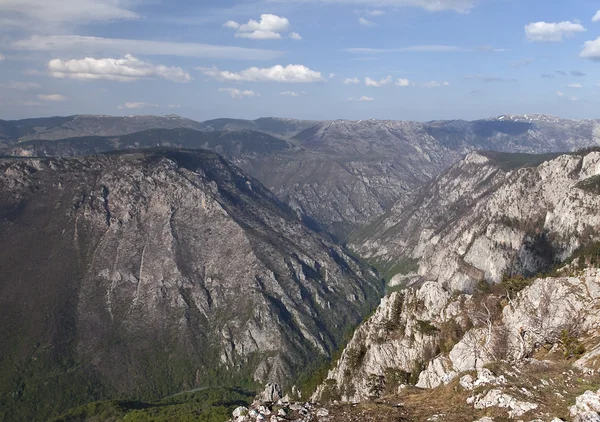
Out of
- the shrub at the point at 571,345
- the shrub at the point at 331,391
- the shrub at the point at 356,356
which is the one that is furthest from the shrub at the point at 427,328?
the shrub at the point at 571,345

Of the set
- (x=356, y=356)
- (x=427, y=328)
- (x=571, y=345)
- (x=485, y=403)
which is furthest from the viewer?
(x=356, y=356)

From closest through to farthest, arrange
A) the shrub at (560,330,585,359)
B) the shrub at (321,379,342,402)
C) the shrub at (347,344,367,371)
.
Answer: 1. the shrub at (560,330,585,359)
2. the shrub at (321,379,342,402)
3. the shrub at (347,344,367,371)

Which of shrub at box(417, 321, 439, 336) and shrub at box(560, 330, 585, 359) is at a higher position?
shrub at box(560, 330, 585, 359)

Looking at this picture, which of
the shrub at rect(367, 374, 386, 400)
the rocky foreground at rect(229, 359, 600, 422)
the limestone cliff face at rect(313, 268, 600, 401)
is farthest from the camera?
the shrub at rect(367, 374, 386, 400)

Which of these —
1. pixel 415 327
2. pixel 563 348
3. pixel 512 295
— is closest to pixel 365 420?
pixel 563 348

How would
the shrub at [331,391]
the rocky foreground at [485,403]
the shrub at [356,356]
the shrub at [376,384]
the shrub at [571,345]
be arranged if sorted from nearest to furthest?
the rocky foreground at [485,403] < the shrub at [571,345] < the shrub at [376,384] < the shrub at [331,391] < the shrub at [356,356]

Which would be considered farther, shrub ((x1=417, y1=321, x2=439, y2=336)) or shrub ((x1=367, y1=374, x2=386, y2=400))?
shrub ((x1=417, y1=321, x2=439, y2=336))

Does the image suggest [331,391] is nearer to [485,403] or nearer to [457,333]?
[457,333]

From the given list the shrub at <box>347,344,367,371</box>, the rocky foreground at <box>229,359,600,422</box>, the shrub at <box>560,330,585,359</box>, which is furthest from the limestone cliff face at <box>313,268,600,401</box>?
the rocky foreground at <box>229,359,600,422</box>

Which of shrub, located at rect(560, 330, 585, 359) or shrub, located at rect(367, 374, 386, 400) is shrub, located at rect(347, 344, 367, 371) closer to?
shrub, located at rect(367, 374, 386, 400)

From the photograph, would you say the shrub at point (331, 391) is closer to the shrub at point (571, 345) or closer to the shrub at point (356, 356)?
the shrub at point (356, 356)

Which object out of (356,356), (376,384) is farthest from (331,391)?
(376,384)

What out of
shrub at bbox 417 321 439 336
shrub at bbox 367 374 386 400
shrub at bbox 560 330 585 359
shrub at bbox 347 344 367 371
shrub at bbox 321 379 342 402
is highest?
shrub at bbox 560 330 585 359
